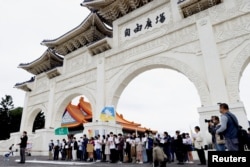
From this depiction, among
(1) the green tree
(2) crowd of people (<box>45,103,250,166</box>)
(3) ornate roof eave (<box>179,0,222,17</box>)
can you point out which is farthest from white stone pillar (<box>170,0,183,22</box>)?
(1) the green tree

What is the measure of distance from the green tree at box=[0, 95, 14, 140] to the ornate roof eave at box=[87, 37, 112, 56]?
19.3 meters

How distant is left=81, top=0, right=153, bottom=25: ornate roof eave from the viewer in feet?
38.0

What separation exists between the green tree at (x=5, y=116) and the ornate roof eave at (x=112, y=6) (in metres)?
20.9

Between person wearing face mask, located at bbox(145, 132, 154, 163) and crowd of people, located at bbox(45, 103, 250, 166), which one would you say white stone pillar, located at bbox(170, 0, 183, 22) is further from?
person wearing face mask, located at bbox(145, 132, 154, 163)

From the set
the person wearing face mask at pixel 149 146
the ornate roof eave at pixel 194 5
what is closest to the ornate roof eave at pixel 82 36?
the ornate roof eave at pixel 194 5

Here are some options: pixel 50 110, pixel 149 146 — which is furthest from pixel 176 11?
pixel 50 110

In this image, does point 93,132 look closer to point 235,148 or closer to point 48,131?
point 48,131

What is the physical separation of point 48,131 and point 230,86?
457 inches

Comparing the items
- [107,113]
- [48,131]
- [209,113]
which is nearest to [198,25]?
[209,113]

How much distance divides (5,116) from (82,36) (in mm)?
19742

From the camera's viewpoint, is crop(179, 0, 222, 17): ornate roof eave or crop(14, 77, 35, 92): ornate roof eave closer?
crop(179, 0, 222, 17): ornate roof eave

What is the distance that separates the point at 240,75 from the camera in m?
7.89

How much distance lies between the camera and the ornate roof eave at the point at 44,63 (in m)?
16.2

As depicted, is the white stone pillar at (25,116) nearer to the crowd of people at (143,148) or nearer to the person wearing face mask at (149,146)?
the crowd of people at (143,148)
